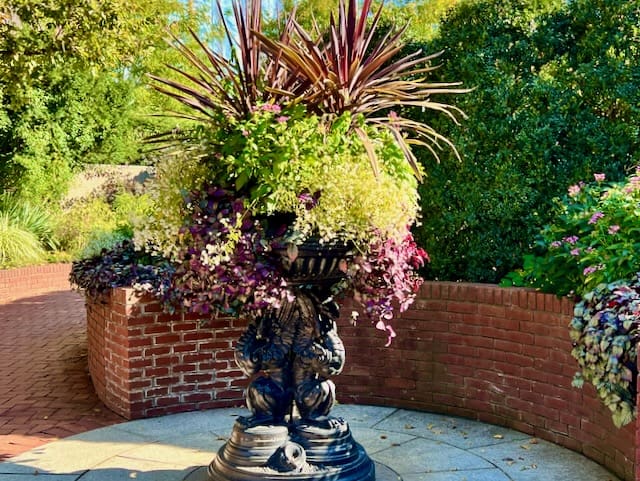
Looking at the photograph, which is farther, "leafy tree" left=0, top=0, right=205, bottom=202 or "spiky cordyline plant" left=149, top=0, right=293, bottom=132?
"leafy tree" left=0, top=0, right=205, bottom=202

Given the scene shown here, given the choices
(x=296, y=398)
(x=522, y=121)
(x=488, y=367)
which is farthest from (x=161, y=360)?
(x=522, y=121)

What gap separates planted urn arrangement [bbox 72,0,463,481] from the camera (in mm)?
3244

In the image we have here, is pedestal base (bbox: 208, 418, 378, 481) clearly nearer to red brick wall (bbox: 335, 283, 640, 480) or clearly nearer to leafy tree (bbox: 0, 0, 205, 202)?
red brick wall (bbox: 335, 283, 640, 480)

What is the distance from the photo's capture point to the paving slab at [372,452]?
4004 mm

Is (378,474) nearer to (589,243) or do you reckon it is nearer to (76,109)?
(589,243)

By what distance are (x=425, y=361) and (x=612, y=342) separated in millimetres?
1912

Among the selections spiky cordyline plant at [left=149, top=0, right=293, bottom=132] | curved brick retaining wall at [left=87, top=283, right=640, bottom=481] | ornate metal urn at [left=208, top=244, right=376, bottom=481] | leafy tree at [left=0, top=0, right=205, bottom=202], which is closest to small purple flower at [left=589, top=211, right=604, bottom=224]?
curved brick retaining wall at [left=87, top=283, right=640, bottom=481]

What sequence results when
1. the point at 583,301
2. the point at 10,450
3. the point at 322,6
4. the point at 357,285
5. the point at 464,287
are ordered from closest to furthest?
the point at 357,285, the point at 583,301, the point at 10,450, the point at 464,287, the point at 322,6

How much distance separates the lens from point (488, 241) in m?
5.31

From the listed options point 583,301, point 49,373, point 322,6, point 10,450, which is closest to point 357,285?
point 583,301

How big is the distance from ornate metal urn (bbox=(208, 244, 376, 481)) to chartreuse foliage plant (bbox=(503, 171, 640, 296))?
157 centimetres

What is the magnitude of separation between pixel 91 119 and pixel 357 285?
13.9 meters

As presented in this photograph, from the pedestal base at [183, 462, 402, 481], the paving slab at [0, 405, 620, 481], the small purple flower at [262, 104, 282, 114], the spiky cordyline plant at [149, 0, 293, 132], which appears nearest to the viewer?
the small purple flower at [262, 104, 282, 114]

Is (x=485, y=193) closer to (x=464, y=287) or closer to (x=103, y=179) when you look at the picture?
(x=464, y=287)
